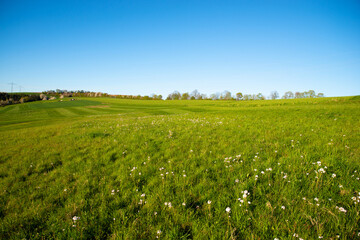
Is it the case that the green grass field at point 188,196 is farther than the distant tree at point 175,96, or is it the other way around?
the distant tree at point 175,96

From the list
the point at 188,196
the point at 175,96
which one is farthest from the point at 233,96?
the point at 188,196

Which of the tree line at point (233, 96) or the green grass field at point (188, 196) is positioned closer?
the green grass field at point (188, 196)

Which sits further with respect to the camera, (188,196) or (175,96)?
(175,96)

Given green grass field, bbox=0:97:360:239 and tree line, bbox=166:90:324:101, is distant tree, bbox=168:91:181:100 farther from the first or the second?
green grass field, bbox=0:97:360:239

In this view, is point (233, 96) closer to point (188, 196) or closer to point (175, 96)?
point (175, 96)

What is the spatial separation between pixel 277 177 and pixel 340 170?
1.93m

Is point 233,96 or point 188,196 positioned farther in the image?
point 233,96

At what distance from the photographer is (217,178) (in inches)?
164

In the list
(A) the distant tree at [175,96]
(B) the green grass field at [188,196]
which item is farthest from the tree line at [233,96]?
(B) the green grass field at [188,196]

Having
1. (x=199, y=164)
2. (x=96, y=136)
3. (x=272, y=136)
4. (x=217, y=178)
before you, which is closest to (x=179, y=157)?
(x=199, y=164)

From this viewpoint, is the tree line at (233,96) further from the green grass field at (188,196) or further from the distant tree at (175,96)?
the green grass field at (188,196)

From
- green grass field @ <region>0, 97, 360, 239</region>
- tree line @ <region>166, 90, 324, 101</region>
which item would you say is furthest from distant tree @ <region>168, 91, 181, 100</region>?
green grass field @ <region>0, 97, 360, 239</region>

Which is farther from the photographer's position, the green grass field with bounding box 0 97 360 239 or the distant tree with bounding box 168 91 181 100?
the distant tree with bounding box 168 91 181 100

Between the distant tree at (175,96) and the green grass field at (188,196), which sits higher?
the distant tree at (175,96)
